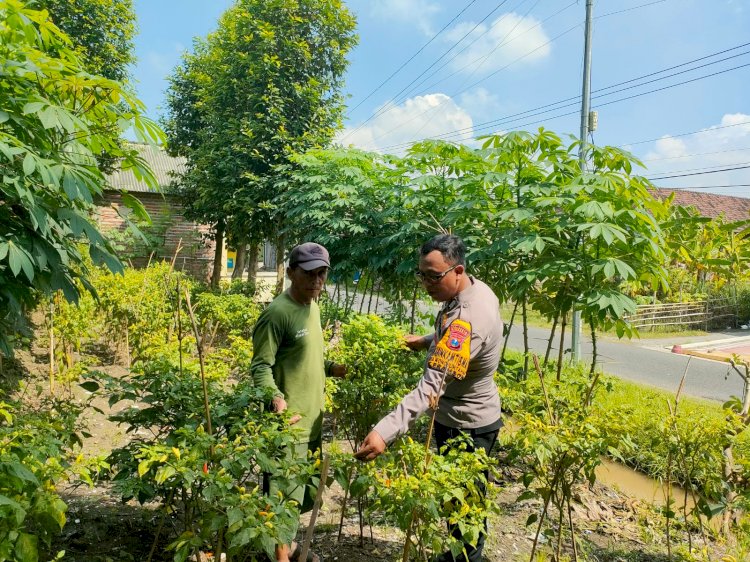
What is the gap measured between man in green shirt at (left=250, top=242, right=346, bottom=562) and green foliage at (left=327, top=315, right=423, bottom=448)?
43 cm

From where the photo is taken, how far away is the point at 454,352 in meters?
2.27

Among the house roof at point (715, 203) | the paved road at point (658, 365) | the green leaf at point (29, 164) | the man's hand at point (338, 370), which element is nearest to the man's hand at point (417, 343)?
the man's hand at point (338, 370)

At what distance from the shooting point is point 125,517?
10.3 feet

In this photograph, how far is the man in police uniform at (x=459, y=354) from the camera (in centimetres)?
226

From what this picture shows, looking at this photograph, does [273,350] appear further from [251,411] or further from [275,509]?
[275,509]

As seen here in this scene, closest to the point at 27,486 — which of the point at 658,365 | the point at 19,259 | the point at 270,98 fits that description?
the point at 19,259

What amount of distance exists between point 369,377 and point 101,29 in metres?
12.0

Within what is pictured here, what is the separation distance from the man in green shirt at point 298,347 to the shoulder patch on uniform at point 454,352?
2.45ft

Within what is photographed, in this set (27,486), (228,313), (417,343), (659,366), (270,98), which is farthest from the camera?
(659,366)

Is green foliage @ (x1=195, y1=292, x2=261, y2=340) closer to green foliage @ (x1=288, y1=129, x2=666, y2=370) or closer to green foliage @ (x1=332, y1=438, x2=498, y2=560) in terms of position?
green foliage @ (x1=288, y1=129, x2=666, y2=370)

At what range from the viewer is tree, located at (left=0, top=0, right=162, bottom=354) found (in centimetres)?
203

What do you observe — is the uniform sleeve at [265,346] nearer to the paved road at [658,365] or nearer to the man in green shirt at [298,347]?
the man in green shirt at [298,347]

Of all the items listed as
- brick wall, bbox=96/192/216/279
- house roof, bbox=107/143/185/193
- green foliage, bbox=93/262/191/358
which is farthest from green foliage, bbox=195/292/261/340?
house roof, bbox=107/143/185/193

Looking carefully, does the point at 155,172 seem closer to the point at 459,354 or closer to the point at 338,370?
the point at 338,370
